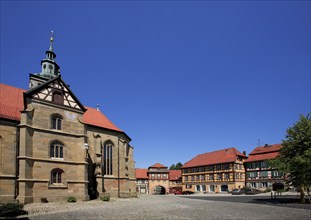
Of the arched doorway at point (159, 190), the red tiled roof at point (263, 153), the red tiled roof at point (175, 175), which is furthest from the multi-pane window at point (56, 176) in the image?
the red tiled roof at point (175, 175)

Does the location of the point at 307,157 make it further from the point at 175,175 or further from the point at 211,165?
the point at 175,175

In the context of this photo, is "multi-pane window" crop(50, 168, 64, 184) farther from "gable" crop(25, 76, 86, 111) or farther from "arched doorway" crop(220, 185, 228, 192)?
"arched doorway" crop(220, 185, 228, 192)

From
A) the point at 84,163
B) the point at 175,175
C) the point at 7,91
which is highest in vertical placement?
the point at 7,91

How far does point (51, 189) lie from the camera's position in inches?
1041

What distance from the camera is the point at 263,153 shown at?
6025cm

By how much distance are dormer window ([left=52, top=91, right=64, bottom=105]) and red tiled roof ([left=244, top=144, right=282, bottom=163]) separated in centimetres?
4533

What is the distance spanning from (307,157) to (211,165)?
41.7 m

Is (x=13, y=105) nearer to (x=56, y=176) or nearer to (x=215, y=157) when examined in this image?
(x=56, y=176)

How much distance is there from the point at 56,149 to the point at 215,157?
47.1 metres

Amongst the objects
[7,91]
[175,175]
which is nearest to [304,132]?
[7,91]

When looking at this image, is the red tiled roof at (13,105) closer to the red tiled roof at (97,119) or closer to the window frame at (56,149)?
the red tiled roof at (97,119)

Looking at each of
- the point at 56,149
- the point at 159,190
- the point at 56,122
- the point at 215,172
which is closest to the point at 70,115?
the point at 56,122

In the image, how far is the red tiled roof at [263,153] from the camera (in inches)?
2281

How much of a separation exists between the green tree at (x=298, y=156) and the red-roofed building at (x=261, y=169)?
2936cm
